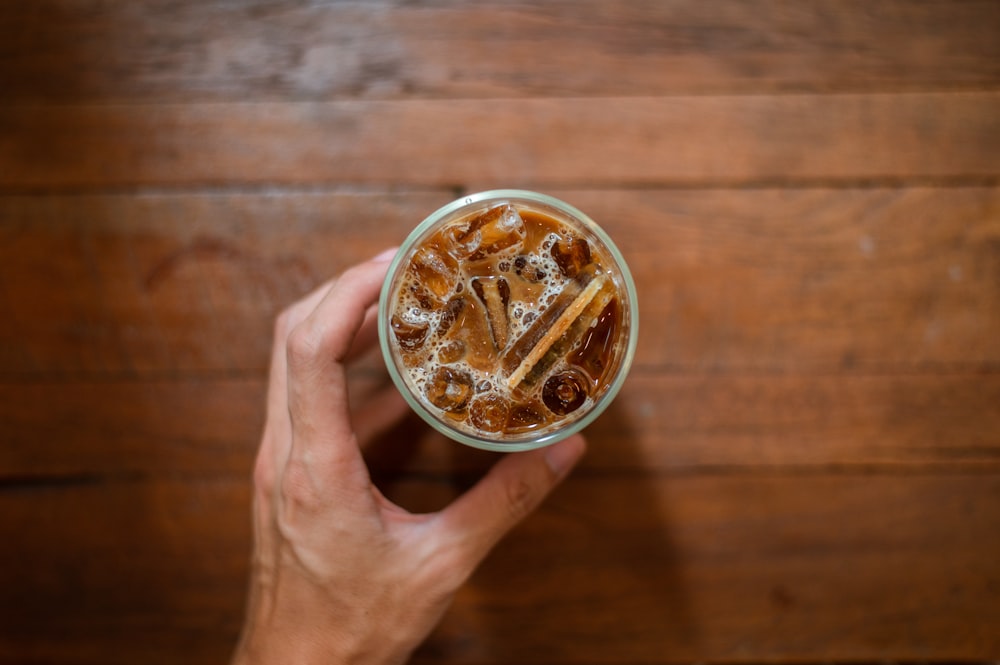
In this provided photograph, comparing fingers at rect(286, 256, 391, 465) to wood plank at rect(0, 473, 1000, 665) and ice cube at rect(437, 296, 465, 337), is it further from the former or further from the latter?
wood plank at rect(0, 473, 1000, 665)

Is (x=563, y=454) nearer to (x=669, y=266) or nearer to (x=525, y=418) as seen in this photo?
(x=525, y=418)

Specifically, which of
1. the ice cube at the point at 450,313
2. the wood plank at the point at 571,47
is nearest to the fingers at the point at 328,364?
the ice cube at the point at 450,313

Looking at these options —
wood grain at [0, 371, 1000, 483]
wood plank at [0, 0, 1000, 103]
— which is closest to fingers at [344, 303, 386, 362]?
wood grain at [0, 371, 1000, 483]

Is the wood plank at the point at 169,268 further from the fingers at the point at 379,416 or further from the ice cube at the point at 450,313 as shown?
the ice cube at the point at 450,313

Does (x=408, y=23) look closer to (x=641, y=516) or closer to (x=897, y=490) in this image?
(x=641, y=516)

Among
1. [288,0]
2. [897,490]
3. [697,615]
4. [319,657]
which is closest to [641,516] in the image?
[697,615]

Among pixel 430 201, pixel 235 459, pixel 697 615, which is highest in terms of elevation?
pixel 430 201

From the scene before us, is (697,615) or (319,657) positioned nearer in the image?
(319,657)
